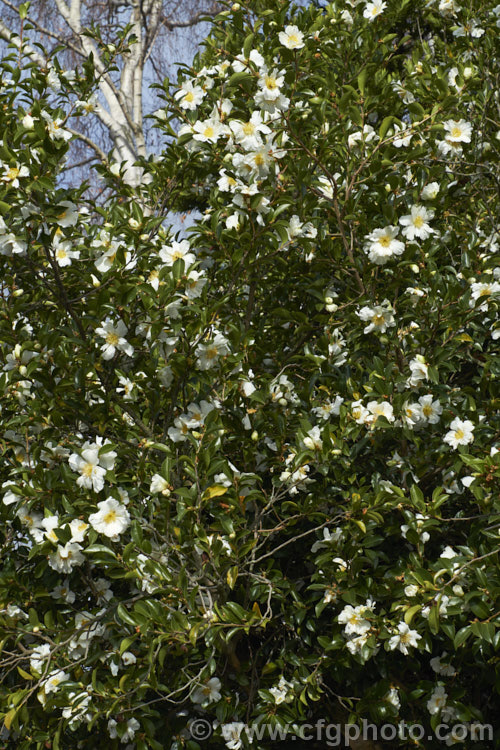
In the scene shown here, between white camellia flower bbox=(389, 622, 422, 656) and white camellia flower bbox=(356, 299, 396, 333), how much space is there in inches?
35.2

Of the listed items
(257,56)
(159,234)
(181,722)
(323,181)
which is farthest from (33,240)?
(181,722)

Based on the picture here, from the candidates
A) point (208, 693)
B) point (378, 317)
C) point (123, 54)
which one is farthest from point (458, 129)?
point (123, 54)

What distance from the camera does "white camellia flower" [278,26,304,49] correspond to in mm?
2246

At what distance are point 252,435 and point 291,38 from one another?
4.06ft

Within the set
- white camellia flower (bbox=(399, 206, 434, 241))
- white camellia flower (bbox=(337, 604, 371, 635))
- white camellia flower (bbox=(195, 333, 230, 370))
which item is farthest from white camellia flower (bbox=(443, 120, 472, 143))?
white camellia flower (bbox=(337, 604, 371, 635))

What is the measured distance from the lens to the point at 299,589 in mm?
2520

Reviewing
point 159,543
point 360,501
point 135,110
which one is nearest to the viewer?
point 360,501

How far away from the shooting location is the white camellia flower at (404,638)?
1.99 metres

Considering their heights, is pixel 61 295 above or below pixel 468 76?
below

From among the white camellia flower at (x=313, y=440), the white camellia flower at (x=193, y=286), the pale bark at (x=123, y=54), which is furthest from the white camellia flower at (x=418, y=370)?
the pale bark at (x=123, y=54)

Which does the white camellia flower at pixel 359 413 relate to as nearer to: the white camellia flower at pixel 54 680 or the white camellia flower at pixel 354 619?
the white camellia flower at pixel 354 619

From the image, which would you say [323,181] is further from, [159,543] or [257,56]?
[159,543]

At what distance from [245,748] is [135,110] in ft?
18.9

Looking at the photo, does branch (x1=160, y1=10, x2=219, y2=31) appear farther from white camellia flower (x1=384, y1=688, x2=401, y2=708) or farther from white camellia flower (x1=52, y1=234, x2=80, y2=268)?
white camellia flower (x1=384, y1=688, x2=401, y2=708)
